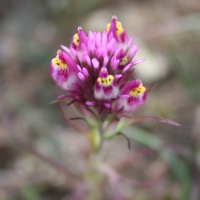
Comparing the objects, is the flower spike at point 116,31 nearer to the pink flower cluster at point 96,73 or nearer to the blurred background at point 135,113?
the pink flower cluster at point 96,73

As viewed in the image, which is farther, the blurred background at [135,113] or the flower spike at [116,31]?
the blurred background at [135,113]

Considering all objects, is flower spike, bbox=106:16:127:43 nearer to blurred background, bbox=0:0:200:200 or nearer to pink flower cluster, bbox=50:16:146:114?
pink flower cluster, bbox=50:16:146:114

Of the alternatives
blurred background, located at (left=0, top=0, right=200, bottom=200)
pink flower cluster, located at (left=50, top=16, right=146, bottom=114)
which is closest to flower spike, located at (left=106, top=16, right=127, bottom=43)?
pink flower cluster, located at (left=50, top=16, right=146, bottom=114)

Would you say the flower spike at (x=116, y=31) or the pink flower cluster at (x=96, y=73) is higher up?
the flower spike at (x=116, y=31)

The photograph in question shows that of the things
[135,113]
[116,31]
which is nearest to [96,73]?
[116,31]

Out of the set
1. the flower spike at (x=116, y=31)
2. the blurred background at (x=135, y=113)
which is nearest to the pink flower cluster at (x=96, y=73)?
the flower spike at (x=116, y=31)

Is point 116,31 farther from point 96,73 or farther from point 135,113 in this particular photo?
point 135,113

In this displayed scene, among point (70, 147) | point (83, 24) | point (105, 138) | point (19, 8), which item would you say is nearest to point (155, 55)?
point (83, 24)
